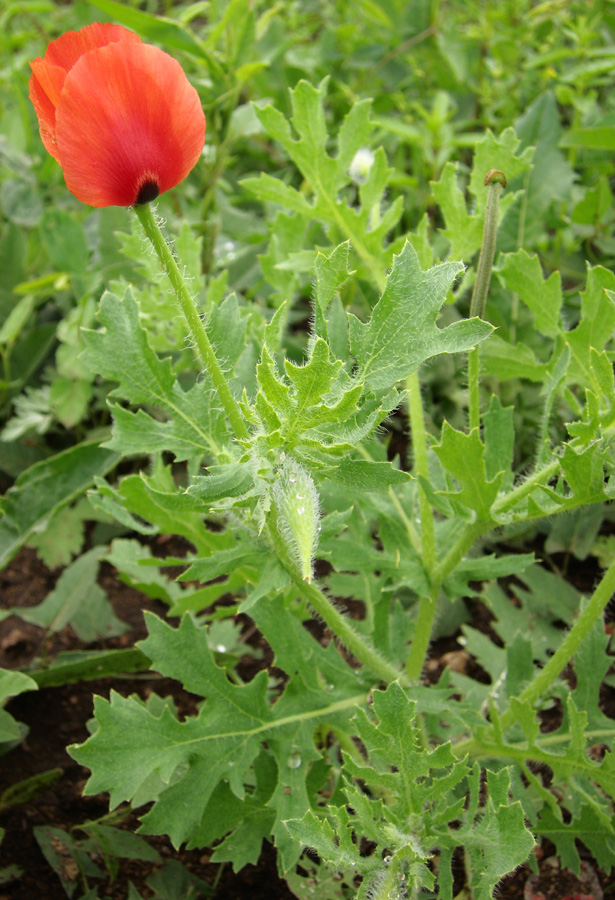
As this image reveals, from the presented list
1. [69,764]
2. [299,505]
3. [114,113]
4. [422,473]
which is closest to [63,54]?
[114,113]

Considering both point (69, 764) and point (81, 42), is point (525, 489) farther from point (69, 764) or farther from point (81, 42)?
point (69, 764)

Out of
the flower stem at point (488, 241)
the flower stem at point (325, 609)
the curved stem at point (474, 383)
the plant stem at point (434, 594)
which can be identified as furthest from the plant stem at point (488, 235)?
the flower stem at point (325, 609)

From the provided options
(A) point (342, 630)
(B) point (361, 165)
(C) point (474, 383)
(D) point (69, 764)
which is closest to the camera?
(A) point (342, 630)

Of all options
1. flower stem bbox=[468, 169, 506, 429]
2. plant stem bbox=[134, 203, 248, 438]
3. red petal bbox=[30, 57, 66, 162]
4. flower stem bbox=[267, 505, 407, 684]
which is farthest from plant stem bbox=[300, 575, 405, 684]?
red petal bbox=[30, 57, 66, 162]

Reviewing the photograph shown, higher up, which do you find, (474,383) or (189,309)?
(189,309)

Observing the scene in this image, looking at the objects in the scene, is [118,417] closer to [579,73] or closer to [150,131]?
[150,131]

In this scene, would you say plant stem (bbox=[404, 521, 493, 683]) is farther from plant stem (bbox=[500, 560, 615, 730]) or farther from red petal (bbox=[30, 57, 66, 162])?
red petal (bbox=[30, 57, 66, 162])
